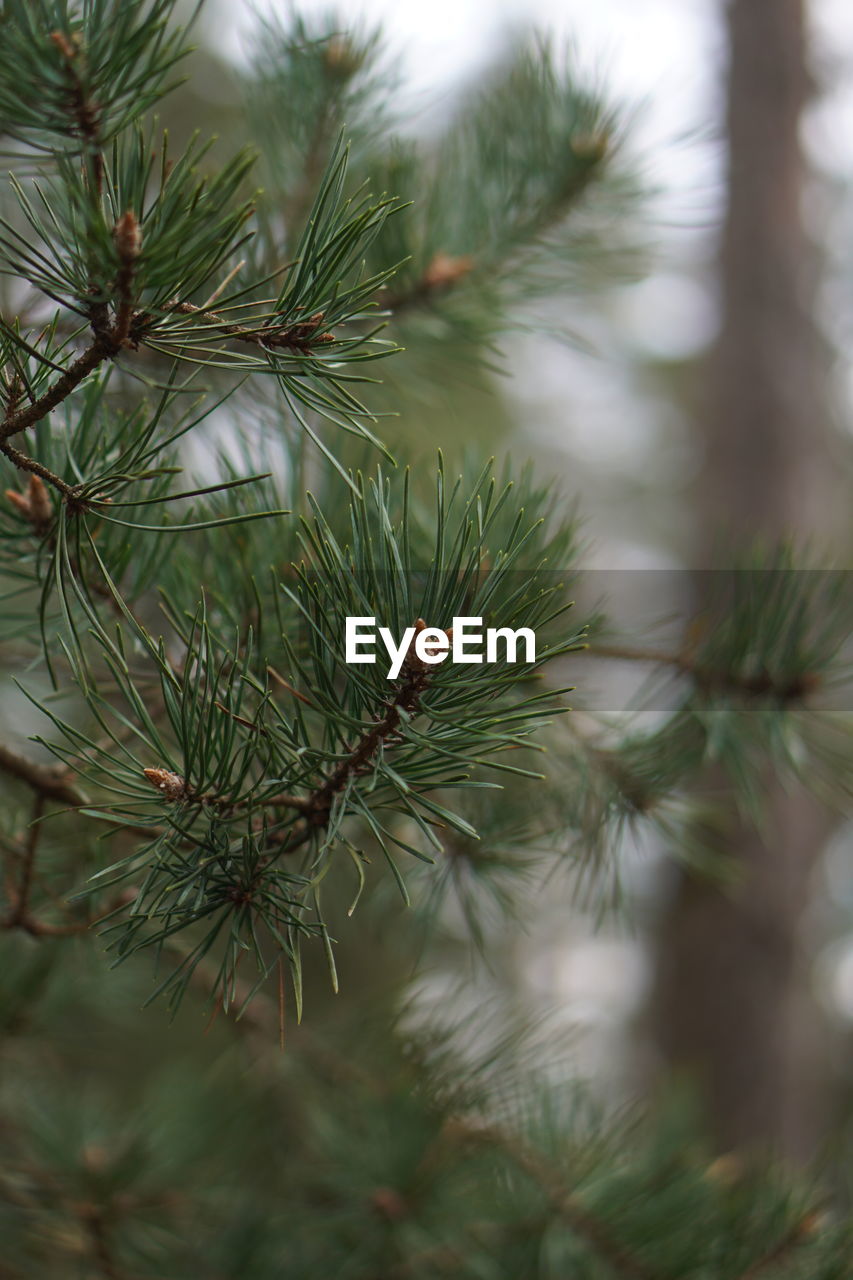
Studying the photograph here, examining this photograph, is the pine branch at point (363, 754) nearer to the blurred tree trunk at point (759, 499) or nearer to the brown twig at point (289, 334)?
the brown twig at point (289, 334)

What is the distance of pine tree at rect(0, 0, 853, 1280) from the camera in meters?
0.29

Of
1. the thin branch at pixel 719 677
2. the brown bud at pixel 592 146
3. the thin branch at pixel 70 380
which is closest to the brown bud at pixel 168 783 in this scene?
the thin branch at pixel 70 380

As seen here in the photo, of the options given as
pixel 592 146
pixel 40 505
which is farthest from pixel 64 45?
pixel 592 146

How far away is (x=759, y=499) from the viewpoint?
54.7 inches

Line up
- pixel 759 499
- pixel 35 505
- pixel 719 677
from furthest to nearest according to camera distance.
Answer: pixel 759 499 < pixel 719 677 < pixel 35 505

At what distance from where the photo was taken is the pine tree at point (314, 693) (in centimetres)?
29

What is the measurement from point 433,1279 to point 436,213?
0.60 meters

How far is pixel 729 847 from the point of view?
4.14 feet

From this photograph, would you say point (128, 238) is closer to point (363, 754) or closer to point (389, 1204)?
point (363, 754)

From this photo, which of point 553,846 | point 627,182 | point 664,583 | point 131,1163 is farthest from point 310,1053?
point 664,583

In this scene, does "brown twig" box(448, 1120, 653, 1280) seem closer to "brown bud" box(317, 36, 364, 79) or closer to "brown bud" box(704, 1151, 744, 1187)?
"brown bud" box(704, 1151, 744, 1187)

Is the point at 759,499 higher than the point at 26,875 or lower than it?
higher

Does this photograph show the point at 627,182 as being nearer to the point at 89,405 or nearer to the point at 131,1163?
the point at 89,405

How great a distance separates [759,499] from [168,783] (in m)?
1.23
